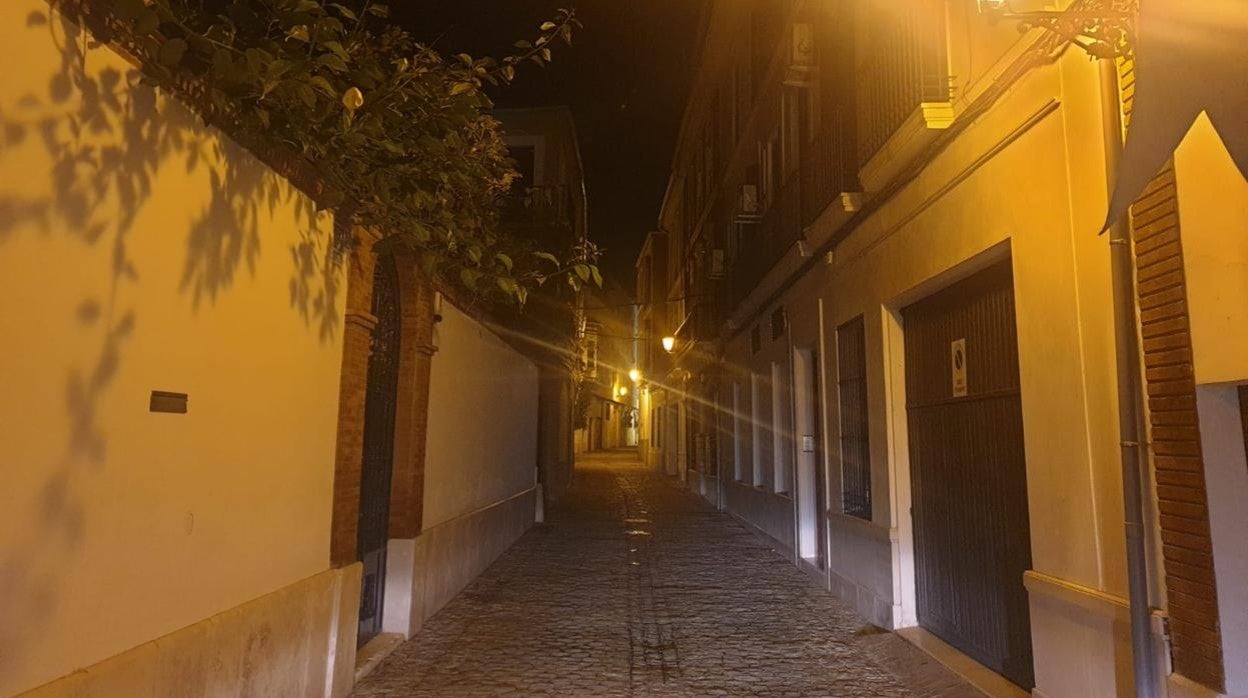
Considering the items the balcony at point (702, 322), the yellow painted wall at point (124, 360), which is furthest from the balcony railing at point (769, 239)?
the yellow painted wall at point (124, 360)

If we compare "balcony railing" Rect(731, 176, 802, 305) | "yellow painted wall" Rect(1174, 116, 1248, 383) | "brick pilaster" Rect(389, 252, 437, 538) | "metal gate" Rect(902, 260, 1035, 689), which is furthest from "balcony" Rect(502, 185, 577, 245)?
"yellow painted wall" Rect(1174, 116, 1248, 383)

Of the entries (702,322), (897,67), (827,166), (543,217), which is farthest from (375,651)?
(543,217)

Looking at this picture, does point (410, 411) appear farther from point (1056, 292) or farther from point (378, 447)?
point (1056, 292)

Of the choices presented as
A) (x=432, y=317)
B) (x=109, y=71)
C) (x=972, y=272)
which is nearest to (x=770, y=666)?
(x=972, y=272)

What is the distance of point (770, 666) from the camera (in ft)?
19.0

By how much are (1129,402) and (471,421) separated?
6971mm

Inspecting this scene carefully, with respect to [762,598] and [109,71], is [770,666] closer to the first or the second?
[762,598]

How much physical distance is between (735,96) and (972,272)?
440 inches

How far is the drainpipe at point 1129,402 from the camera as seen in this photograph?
3408mm

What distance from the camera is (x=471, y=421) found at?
9.15m

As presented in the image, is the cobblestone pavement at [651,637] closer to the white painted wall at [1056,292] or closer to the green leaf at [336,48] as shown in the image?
the white painted wall at [1056,292]

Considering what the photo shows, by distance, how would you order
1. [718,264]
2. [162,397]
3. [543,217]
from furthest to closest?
[543,217] → [718,264] → [162,397]

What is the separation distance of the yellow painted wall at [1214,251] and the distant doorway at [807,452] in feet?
21.1

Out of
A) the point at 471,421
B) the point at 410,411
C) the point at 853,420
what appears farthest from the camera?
the point at 471,421
